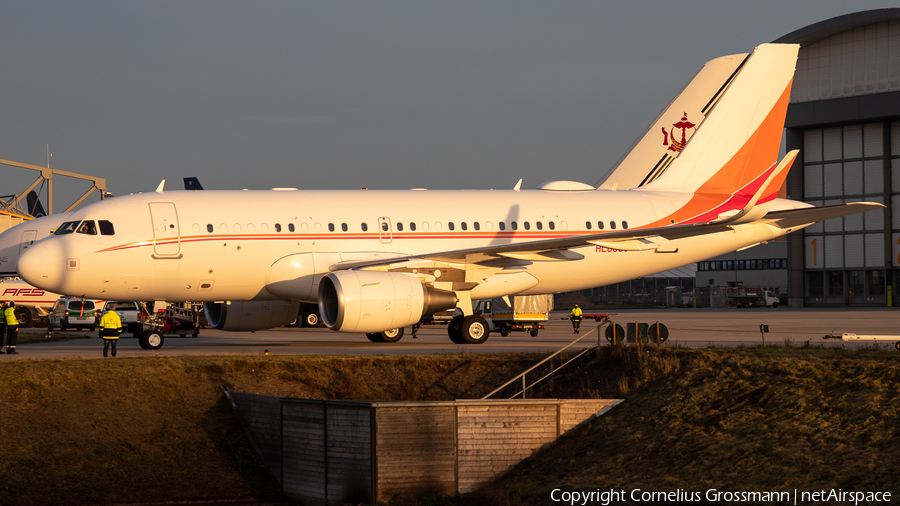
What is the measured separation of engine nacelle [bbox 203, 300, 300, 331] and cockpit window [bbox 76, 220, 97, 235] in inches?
166

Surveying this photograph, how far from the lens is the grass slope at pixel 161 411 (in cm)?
1576

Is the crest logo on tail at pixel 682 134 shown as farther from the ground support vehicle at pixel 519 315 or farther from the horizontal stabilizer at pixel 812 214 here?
the ground support vehicle at pixel 519 315

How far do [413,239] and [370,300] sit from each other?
4.01m

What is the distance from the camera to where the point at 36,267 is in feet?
71.3

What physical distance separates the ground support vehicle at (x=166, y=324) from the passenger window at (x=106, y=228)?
238 centimetres

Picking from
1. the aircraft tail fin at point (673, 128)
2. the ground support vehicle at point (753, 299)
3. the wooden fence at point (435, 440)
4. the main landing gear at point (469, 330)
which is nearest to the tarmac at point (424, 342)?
the main landing gear at point (469, 330)

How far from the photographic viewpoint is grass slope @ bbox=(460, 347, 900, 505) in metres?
11.9

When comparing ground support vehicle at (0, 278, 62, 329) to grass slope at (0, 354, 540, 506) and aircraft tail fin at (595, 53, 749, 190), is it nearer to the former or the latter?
grass slope at (0, 354, 540, 506)

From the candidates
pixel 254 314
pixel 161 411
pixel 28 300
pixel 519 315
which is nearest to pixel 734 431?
pixel 161 411

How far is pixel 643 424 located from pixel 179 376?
9059 millimetres

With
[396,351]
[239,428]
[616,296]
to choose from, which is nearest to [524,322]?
[396,351]

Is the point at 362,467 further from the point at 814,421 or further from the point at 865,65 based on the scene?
the point at 865,65

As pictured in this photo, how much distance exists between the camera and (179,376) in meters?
17.8

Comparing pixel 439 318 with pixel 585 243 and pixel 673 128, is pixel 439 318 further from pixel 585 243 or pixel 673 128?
pixel 585 243
